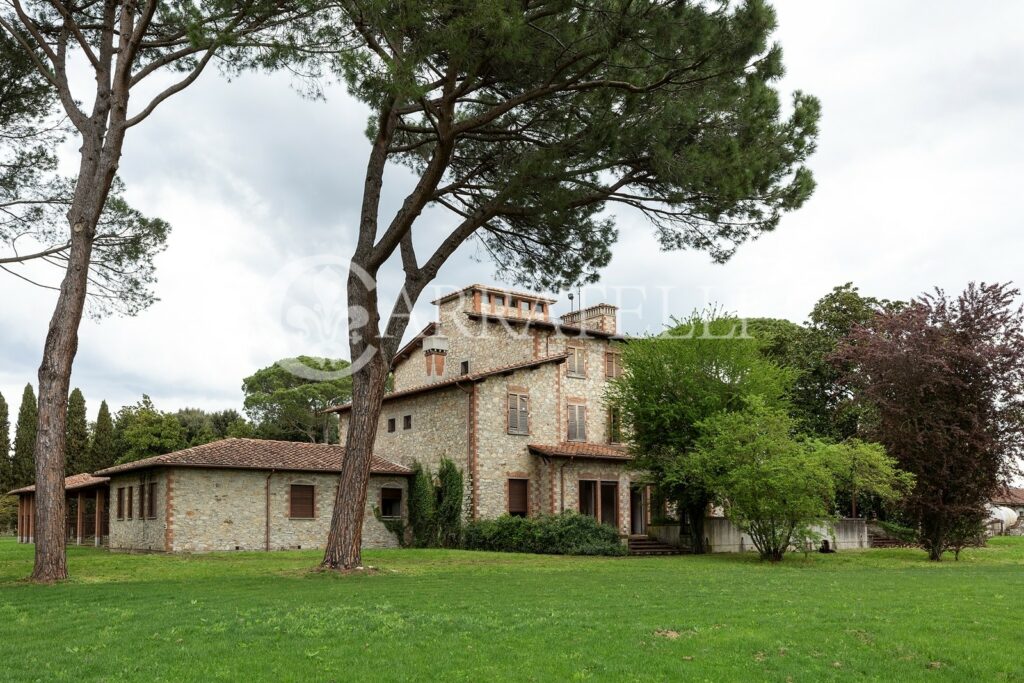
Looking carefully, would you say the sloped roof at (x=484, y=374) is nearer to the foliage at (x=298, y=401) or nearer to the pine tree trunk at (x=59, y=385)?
the pine tree trunk at (x=59, y=385)

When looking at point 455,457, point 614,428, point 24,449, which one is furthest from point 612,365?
point 24,449

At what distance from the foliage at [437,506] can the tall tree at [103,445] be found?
78.4ft

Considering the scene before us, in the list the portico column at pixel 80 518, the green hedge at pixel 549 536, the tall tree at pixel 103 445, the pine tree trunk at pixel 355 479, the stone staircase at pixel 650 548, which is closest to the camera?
the pine tree trunk at pixel 355 479

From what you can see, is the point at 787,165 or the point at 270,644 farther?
the point at 787,165

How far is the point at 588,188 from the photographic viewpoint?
664 inches

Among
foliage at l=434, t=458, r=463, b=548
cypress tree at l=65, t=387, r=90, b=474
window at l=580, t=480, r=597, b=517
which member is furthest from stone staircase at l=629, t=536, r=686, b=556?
cypress tree at l=65, t=387, r=90, b=474

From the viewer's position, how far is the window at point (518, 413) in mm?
→ 28337

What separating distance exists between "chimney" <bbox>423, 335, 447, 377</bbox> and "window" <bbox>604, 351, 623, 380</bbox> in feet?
19.4

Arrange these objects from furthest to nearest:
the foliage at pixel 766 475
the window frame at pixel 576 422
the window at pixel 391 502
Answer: the window frame at pixel 576 422
the window at pixel 391 502
the foliage at pixel 766 475

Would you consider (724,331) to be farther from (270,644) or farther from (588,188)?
(270,644)

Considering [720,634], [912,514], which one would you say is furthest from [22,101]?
[912,514]

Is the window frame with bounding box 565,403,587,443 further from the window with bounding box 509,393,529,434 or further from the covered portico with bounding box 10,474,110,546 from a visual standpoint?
the covered portico with bounding box 10,474,110,546

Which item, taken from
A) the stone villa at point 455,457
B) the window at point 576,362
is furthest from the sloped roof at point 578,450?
the window at point 576,362

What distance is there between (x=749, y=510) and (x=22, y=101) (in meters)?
19.3
